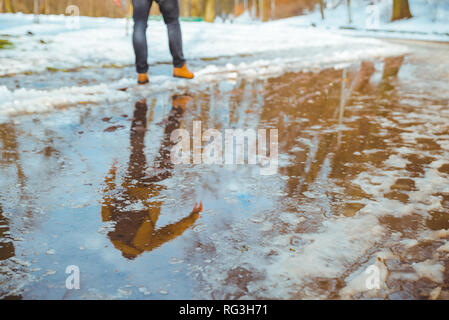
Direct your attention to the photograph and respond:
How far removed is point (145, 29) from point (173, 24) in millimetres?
380

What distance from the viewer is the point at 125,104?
3.84 m

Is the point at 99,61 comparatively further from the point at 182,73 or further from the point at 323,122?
the point at 323,122

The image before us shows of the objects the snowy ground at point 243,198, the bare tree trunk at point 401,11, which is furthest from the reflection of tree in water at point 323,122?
the bare tree trunk at point 401,11

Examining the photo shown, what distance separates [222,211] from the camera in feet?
5.84

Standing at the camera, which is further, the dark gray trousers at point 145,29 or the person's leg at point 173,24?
the person's leg at point 173,24

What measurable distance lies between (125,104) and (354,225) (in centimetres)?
273

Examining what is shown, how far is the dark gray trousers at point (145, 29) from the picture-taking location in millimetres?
4559


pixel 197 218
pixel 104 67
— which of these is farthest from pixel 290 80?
pixel 197 218

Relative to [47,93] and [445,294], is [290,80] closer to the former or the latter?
[47,93]

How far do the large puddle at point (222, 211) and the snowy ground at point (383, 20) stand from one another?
1742 cm
